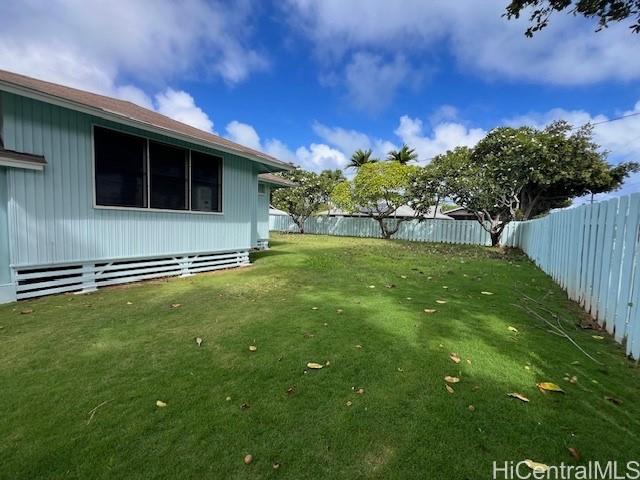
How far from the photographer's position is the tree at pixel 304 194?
78.7 ft

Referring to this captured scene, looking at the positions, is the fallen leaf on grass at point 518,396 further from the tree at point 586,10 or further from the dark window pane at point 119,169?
the dark window pane at point 119,169

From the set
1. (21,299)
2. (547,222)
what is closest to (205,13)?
(21,299)

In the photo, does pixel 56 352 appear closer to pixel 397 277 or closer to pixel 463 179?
pixel 397 277

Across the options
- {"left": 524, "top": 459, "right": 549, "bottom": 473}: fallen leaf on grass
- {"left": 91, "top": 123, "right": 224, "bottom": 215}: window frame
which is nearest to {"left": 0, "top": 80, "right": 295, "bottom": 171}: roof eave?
{"left": 91, "top": 123, "right": 224, "bottom": 215}: window frame

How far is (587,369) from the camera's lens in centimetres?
279

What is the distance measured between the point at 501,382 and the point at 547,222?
7.45m

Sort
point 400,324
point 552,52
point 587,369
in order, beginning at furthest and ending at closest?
point 552,52, point 400,324, point 587,369

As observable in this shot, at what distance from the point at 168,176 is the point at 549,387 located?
23.2 feet

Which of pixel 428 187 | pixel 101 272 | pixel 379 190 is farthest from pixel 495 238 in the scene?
pixel 101 272

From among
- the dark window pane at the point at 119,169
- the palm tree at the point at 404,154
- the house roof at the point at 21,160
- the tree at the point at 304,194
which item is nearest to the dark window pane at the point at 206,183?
the dark window pane at the point at 119,169

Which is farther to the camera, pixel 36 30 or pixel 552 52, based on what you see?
pixel 552 52

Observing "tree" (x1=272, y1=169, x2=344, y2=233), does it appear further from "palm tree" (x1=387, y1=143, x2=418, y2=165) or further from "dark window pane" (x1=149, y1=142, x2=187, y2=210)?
"dark window pane" (x1=149, y1=142, x2=187, y2=210)

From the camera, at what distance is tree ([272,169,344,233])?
24000mm

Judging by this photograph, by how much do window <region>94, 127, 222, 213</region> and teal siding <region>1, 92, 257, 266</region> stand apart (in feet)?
0.55
